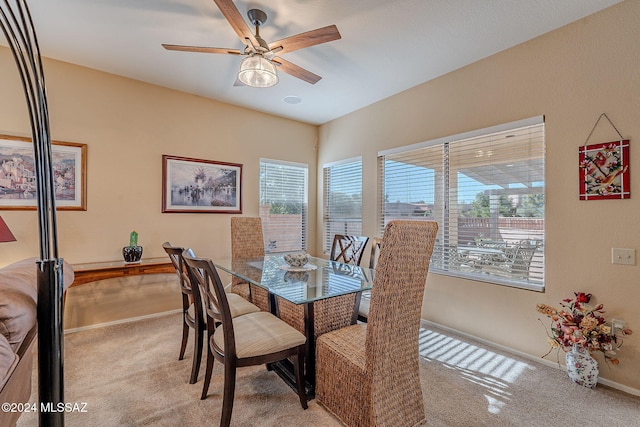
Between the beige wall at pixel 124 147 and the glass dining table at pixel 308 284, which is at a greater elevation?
the beige wall at pixel 124 147

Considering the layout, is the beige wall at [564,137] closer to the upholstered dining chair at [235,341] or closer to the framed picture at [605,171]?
the framed picture at [605,171]

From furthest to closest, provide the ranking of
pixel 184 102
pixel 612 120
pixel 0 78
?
pixel 184 102 < pixel 0 78 < pixel 612 120

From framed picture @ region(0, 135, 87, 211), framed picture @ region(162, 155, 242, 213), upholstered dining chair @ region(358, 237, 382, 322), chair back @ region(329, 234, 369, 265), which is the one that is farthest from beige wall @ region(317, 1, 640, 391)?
framed picture @ region(0, 135, 87, 211)

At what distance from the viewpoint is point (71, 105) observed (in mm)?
2990

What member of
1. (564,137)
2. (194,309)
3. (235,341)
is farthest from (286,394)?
(564,137)

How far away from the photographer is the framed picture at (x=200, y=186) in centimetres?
355

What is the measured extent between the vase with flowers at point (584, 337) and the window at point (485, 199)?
32cm

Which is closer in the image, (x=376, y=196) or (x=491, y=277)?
(x=491, y=277)

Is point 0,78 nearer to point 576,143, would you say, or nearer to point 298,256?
point 298,256

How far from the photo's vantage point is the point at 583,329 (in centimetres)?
204

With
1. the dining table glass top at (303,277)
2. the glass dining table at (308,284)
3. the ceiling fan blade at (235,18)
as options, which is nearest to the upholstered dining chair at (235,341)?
the glass dining table at (308,284)

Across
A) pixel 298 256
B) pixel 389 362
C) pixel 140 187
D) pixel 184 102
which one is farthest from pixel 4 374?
pixel 184 102

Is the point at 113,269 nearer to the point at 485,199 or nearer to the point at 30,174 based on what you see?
the point at 30,174

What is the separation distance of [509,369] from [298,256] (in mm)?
1897
